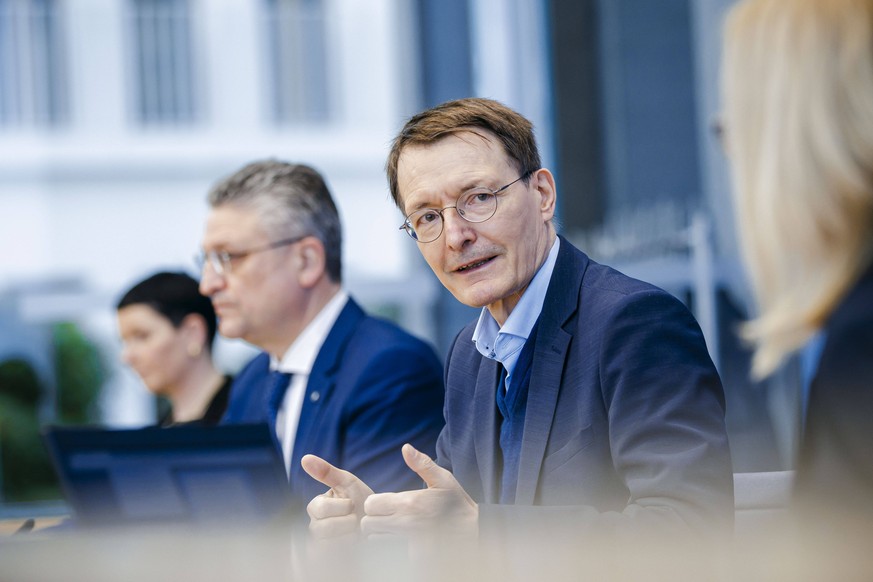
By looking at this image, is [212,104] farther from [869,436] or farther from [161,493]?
[869,436]

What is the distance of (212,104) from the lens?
25.3ft

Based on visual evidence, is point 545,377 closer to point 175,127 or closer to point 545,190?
point 545,190

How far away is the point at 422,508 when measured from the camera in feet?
4.36

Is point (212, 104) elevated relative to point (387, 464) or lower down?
elevated

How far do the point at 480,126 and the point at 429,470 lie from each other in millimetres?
724

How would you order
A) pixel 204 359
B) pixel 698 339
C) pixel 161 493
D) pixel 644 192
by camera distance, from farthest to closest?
pixel 644 192 < pixel 204 359 < pixel 161 493 < pixel 698 339

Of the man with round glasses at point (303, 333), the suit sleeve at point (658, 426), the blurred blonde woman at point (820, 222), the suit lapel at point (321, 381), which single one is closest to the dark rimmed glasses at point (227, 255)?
the man with round glasses at point (303, 333)

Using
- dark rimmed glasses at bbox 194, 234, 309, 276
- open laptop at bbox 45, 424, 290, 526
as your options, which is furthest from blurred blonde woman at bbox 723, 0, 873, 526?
dark rimmed glasses at bbox 194, 234, 309, 276

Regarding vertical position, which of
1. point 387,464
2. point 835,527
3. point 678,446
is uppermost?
point 835,527

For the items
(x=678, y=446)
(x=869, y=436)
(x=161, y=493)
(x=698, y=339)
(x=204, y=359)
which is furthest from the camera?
(x=204, y=359)

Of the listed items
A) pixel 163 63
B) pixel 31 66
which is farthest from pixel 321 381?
pixel 31 66

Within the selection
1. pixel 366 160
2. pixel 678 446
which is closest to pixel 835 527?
pixel 678 446

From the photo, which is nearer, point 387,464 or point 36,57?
point 387,464

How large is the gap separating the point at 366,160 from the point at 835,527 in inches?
269
